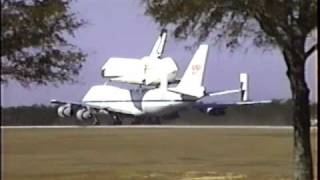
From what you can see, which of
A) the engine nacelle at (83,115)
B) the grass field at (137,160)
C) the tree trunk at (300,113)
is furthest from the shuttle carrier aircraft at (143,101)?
the tree trunk at (300,113)

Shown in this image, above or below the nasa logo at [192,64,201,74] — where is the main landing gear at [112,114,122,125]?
below

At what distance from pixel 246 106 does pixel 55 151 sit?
29.9 metres

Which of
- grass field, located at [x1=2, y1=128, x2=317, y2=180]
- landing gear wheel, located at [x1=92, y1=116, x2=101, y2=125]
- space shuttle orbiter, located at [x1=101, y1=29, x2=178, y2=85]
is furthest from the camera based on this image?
landing gear wheel, located at [x1=92, y1=116, x2=101, y2=125]

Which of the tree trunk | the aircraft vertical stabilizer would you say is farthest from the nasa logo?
the tree trunk

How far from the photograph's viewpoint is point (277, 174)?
24.0 m

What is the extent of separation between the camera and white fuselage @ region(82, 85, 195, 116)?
73.2m

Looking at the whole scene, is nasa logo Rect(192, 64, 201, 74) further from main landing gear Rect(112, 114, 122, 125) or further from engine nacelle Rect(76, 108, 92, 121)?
main landing gear Rect(112, 114, 122, 125)

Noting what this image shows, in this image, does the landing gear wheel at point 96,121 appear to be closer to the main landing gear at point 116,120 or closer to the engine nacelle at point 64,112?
the main landing gear at point 116,120

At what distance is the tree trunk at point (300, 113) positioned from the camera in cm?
1519

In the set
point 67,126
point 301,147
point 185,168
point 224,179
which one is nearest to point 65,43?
point 301,147

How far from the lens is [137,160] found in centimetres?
3241

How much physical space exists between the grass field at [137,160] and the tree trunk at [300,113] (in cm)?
481

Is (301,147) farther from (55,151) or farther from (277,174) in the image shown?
(55,151)

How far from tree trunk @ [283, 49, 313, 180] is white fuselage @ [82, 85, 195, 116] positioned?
52958 millimetres
